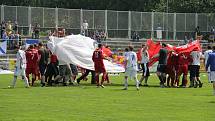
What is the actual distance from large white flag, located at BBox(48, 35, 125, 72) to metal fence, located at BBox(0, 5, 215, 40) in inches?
957

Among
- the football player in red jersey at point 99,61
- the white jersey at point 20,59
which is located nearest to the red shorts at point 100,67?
the football player in red jersey at point 99,61

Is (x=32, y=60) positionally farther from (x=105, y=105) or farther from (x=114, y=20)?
(x=114, y=20)

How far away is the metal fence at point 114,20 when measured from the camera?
61.1m

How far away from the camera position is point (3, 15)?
5991 cm

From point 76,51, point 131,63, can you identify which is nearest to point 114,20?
point 76,51

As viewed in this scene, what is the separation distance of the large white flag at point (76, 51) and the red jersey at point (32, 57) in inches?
54.4

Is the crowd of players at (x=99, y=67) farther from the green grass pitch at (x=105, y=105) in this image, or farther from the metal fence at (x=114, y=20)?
the metal fence at (x=114, y=20)

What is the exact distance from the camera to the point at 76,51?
36.3m

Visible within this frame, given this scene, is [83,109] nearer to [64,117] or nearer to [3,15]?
[64,117]

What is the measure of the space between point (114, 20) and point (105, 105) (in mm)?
44447

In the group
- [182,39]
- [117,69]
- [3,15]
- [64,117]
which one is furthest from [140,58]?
[182,39]

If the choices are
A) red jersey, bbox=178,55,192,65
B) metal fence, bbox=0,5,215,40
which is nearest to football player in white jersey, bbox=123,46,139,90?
Answer: red jersey, bbox=178,55,192,65

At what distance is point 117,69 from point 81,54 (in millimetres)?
2303

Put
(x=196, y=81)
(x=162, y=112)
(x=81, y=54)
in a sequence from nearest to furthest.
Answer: (x=162, y=112) → (x=196, y=81) → (x=81, y=54)
